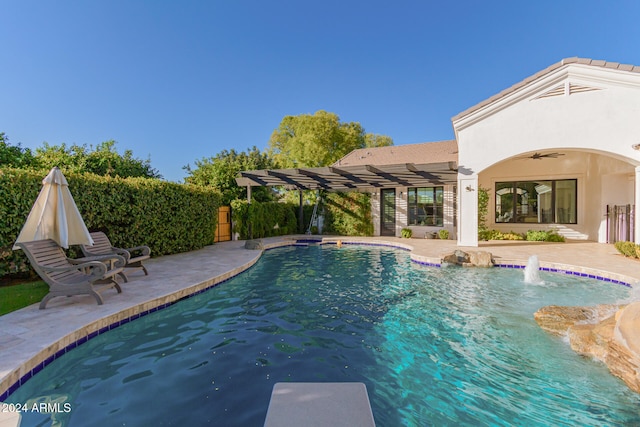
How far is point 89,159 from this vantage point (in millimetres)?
17938

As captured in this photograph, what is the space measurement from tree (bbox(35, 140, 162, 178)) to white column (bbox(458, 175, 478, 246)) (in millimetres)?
18212

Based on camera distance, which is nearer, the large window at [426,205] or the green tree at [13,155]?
the green tree at [13,155]

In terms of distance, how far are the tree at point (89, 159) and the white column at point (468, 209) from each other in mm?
18212

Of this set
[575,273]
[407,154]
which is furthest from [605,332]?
[407,154]

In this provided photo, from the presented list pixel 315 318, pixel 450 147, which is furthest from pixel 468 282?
pixel 450 147

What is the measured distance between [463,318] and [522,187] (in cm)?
1355

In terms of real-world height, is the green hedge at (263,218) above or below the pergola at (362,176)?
below

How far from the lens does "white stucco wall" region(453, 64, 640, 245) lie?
10273 mm

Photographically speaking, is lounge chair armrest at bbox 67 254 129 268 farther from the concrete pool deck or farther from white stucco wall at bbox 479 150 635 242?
white stucco wall at bbox 479 150 635 242

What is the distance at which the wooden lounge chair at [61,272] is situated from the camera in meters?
5.33

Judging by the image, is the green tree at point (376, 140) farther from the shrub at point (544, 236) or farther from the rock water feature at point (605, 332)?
the rock water feature at point (605, 332)

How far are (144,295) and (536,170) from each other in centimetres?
1778

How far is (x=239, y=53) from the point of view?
1761 cm

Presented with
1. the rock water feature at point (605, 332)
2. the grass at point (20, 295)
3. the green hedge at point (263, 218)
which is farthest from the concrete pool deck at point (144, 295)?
the green hedge at point (263, 218)
